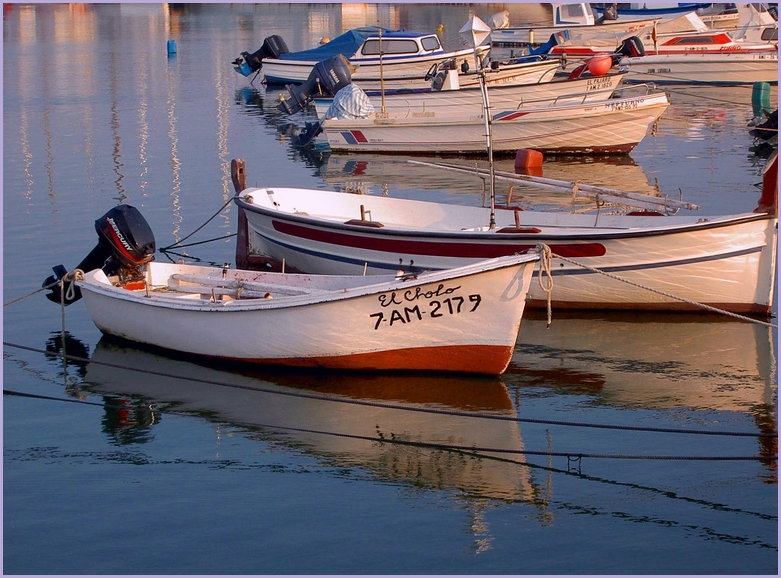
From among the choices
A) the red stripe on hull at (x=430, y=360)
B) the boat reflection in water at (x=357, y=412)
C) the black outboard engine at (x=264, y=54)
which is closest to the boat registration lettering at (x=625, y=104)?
the red stripe on hull at (x=430, y=360)

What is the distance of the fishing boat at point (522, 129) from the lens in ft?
64.1

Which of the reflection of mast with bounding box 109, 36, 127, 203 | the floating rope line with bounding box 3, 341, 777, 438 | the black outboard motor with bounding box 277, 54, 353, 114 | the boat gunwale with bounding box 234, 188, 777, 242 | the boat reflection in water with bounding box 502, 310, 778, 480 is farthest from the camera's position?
the black outboard motor with bounding box 277, 54, 353, 114

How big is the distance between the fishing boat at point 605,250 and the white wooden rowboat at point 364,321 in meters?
1.32

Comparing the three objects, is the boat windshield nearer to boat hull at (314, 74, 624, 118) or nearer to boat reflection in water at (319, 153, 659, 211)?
boat hull at (314, 74, 624, 118)

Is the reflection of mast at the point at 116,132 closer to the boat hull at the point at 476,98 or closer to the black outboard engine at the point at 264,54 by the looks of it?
the black outboard engine at the point at 264,54

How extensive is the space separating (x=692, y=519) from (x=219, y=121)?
21.8m

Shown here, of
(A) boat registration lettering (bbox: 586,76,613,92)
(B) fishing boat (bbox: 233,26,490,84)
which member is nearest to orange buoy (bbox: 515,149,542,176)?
(A) boat registration lettering (bbox: 586,76,613,92)

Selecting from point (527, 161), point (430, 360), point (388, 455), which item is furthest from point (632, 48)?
point (388, 455)

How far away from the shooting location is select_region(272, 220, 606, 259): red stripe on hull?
10.3 meters

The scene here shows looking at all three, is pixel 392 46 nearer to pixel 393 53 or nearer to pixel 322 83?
pixel 393 53

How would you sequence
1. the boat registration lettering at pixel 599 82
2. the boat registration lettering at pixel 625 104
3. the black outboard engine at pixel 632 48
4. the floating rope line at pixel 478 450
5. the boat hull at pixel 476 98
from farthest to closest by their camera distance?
1. the black outboard engine at pixel 632 48
2. the boat registration lettering at pixel 599 82
3. the boat hull at pixel 476 98
4. the boat registration lettering at pixel 625 104
5. the floating rope line at pixel 478 450

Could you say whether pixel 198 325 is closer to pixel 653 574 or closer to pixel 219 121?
pixel 653 574

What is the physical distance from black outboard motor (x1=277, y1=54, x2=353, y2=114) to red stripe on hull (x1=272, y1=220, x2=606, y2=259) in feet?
43.1

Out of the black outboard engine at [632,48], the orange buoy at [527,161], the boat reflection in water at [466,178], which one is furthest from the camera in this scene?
the black outboard engine at [632,48]
